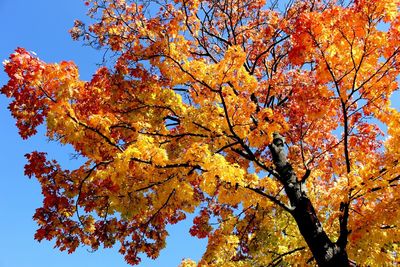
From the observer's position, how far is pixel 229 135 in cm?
737

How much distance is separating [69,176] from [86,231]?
4.29ft

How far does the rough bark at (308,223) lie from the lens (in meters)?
7.34

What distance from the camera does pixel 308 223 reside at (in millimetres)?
7875

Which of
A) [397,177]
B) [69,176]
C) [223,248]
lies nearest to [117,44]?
[69,176]

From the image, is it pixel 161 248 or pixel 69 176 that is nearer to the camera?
A: pixel 69 176

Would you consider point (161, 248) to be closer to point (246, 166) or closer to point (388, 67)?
point (246, 166)

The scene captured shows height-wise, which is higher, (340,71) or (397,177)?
(340,71)

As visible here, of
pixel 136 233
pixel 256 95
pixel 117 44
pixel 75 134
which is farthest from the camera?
pixel 256 95

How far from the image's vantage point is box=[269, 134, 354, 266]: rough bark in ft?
24.1

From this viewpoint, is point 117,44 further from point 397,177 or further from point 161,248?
point 397,177

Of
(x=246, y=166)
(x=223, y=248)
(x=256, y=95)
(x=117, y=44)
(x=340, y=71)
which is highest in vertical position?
(x=117, y=44)

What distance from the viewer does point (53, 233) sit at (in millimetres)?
7484

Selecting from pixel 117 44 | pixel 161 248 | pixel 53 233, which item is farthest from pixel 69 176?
pixel 117 44

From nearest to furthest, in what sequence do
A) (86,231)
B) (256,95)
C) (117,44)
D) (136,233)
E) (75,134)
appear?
(75,134)
(86,231)
(136,233)
(117,44)
(256,95)
